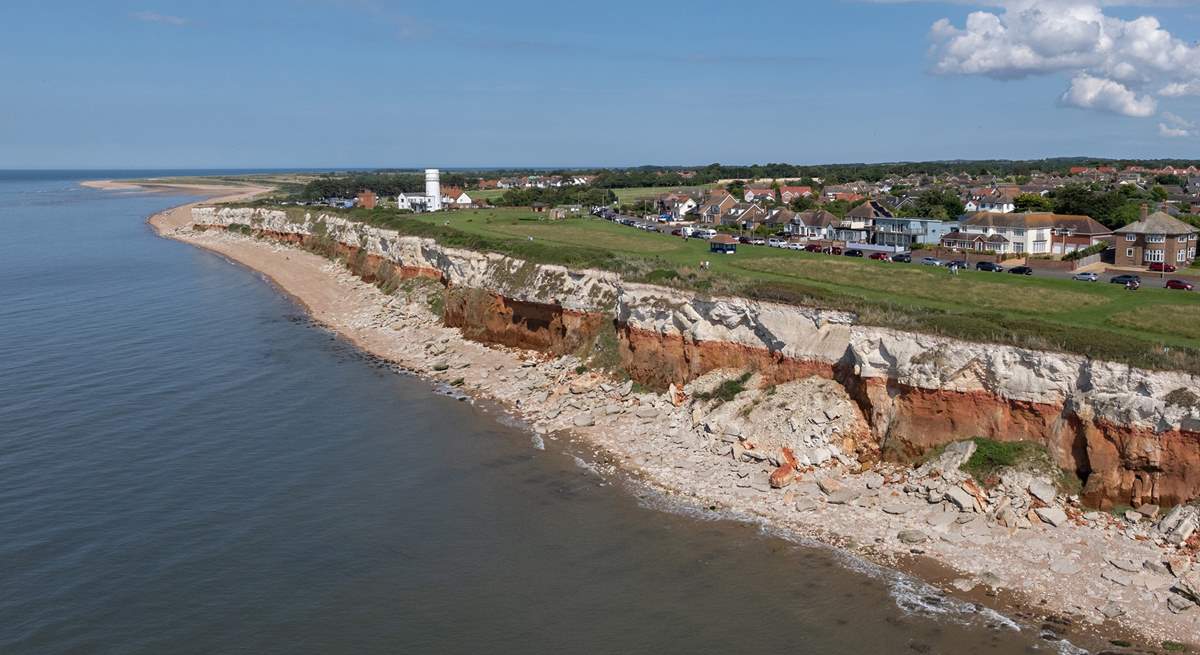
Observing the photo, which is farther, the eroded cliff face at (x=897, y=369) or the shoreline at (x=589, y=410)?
the eroded cliff face at (x=897, y=369)

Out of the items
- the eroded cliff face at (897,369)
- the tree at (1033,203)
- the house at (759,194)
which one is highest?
the house at (759,194)

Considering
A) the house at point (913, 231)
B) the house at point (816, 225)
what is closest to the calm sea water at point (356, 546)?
the house at point (913, 231)

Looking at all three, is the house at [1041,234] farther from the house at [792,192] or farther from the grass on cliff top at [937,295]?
the house at [792,192]

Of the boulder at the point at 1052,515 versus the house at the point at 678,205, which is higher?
the house at the point at 678,205

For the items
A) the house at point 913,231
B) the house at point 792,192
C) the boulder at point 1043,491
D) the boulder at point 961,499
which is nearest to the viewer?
the boulder at point 1043,491

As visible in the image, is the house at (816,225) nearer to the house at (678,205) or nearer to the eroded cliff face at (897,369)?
the house at (678,205)

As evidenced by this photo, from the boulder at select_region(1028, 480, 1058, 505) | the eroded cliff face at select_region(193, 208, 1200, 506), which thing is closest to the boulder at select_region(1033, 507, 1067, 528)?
the boulder at select_region(1028, 480, 1058, 505)

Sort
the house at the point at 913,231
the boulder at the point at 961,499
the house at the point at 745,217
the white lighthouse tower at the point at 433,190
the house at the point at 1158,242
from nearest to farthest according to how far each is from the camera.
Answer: the boulder at the point at 961,499
the house at the point at 1158,242
the house at the point at 913,231
the house at the point at 745,217
the white lighthouse tower at the point at 433,190

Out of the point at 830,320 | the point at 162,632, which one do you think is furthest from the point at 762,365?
the point at 162,632
